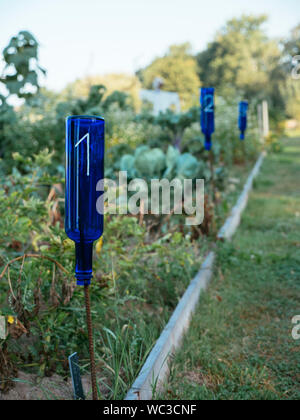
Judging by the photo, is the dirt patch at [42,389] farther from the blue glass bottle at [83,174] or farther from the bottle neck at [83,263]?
the blue glass bottle at [83,174]

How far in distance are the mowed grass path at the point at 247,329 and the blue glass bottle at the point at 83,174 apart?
3.52 ft

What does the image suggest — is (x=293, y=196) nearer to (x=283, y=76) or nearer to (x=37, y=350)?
(x=37, y=350)

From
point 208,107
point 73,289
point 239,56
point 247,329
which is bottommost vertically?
point 247,329

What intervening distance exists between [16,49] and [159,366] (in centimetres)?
391

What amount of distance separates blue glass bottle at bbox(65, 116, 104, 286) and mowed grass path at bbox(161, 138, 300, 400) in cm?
107

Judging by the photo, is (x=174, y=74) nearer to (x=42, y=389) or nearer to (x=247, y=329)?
(x=247, y=329)

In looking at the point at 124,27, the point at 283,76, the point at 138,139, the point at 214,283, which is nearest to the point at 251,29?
the point at 124,27

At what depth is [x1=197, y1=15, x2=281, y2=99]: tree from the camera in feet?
136

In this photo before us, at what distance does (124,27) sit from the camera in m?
40.8

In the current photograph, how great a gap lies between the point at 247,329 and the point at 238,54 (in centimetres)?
4758

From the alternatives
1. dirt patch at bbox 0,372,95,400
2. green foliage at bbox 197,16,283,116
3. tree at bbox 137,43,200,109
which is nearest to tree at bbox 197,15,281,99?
green foliage at bbox 197,16,283,116

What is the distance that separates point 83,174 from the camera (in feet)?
4.37

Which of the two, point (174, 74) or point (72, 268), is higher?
point (174, 74)

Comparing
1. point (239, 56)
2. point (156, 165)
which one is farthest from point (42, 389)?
point (239, 56)
